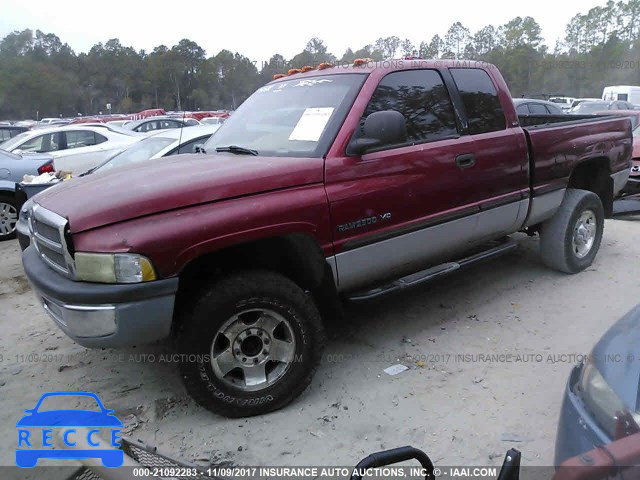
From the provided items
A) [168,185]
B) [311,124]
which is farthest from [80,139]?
[168,185]

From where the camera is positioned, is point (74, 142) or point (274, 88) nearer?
point (274, 88)

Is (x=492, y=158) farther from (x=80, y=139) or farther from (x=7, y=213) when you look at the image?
(x=80, y=139)

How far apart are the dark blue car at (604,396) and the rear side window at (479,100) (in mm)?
2329

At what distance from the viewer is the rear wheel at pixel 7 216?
7.55m

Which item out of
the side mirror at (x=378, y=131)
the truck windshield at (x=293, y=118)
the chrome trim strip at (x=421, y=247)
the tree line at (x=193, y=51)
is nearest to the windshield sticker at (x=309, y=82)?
the truck windshield at (x=293, y=118)

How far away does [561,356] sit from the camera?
366 centimetres

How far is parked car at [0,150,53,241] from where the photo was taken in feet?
24.8

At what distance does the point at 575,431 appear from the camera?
6.42 ft

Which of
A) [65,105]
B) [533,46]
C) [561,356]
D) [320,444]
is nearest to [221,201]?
[320,444]

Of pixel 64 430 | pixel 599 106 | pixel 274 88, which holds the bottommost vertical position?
pixel 64 430

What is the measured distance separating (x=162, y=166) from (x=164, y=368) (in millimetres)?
1416

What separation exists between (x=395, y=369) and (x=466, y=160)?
1.64 m

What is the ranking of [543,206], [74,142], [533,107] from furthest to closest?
1. [533,107]
2. [74,142]
3. [543,206]

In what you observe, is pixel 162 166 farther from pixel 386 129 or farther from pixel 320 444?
pixel 320 444
